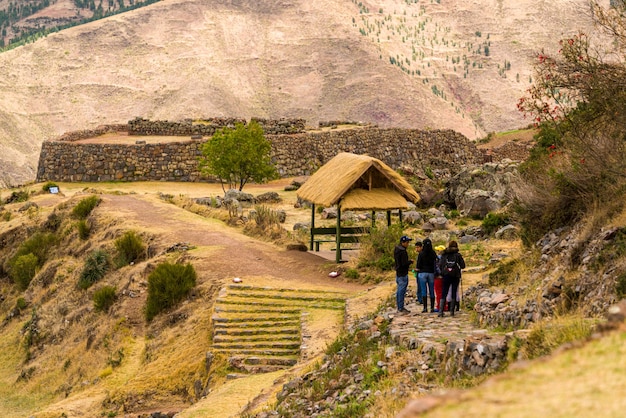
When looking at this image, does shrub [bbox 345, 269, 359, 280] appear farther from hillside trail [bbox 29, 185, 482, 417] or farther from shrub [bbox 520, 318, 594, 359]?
shrub [bbox 520, 318, 594, 359]

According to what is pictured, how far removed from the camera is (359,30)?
10100 centimetres

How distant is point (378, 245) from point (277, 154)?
76.7 feet

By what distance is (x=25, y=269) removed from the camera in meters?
29.1

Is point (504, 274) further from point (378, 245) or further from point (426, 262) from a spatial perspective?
point (378, 245)

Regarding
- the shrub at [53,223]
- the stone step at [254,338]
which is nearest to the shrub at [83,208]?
Result: the shrub at [53,223]

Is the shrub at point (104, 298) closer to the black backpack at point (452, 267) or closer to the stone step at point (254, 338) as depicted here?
the stone step at point (254, 338)

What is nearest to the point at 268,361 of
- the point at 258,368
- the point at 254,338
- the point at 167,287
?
the point at 258,368

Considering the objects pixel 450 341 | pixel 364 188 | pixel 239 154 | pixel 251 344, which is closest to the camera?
pixel 450 341

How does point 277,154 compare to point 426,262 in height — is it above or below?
above

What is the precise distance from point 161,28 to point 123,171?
58001 mm

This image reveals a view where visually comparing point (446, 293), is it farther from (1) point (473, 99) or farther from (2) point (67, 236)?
(1) point (473, 99)

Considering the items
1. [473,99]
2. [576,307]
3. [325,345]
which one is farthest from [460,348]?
[473,99]

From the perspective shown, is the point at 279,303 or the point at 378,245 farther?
the point at 378,245

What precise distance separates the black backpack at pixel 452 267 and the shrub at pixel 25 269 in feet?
61.1
